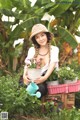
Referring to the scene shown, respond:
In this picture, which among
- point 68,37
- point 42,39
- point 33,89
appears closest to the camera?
point 33,89

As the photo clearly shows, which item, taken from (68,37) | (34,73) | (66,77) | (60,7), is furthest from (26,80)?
(60,7)

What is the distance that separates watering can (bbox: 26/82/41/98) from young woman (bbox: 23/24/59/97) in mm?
86

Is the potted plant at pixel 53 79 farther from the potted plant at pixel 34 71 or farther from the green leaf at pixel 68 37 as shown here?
the green leaf at pixel 68 37

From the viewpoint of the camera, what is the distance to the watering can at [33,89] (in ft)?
12.7

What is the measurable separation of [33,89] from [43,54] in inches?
18.9

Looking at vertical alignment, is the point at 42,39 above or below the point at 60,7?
below

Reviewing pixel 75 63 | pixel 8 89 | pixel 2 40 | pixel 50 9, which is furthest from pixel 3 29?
pixel 8 89

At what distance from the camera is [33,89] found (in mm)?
3877

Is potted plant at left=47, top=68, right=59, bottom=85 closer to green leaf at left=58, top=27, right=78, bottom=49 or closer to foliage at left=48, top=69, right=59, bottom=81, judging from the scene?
foliage at left=48, top=69, right=59, bottom=81

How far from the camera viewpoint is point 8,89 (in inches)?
154

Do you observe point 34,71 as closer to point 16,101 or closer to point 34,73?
point 34,73

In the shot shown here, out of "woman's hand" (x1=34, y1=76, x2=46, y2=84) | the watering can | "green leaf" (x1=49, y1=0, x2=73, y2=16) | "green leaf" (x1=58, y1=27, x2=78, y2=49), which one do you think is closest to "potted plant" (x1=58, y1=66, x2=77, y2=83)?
"woman's hand" (x1=34, y1=76, x2=46, y2=84)

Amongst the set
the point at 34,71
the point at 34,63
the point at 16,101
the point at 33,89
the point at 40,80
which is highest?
the point at 34,63

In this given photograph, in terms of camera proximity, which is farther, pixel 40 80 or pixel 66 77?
pixel 66 77
